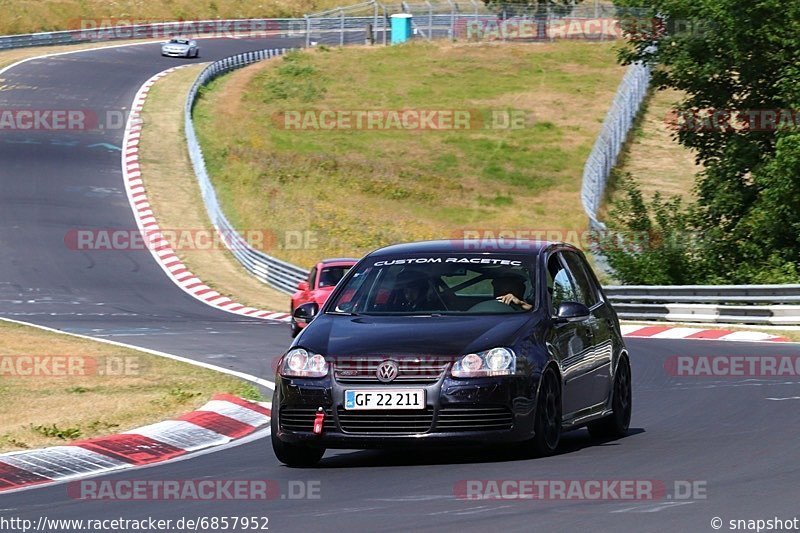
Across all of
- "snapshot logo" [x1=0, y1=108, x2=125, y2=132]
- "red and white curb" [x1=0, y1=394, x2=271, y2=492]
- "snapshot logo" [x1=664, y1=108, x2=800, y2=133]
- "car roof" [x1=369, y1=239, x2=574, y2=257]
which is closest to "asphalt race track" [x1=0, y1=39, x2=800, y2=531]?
"red and white curb" [x1=0, y1=394, x2=271, y2=492]

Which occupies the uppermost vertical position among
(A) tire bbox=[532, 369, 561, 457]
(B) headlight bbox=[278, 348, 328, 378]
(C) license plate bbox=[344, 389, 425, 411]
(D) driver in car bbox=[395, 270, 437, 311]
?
(D) driver in car bbox=[395, 270, 437, 311]

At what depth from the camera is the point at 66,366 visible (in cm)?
1823

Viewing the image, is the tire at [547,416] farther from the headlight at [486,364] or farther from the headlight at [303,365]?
the headlight at [303,365]

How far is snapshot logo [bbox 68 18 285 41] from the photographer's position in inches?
3248

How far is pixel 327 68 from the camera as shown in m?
72.4

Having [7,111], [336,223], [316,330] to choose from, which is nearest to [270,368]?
[316,330]

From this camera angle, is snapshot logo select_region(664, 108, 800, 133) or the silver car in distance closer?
snapshot logo select_region(664, 108, 800, 133)

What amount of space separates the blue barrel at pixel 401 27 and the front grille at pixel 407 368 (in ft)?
235

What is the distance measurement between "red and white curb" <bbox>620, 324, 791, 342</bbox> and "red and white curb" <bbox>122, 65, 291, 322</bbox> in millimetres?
7799

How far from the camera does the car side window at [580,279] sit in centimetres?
1107

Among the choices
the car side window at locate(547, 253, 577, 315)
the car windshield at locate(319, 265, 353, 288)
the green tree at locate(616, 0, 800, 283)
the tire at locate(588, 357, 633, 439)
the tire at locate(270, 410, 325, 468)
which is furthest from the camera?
the green tree at locate(616, 0, 800, 283)

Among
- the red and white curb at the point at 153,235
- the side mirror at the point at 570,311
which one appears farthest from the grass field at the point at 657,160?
the side mirror at the point at 570,311

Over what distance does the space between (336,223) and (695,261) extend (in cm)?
1586

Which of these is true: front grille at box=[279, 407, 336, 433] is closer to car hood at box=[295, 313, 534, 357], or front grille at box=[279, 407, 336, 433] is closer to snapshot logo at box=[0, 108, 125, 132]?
car hood at box=[295, 313, 534, 357]
